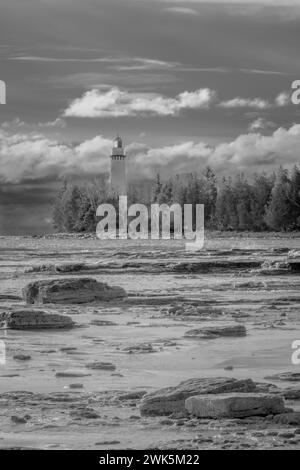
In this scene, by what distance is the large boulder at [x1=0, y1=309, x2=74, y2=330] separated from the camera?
54.9 ft

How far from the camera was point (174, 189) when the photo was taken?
16825cm

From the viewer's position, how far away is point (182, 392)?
9.61 metres

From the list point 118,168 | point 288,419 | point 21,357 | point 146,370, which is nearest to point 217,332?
point 146,370

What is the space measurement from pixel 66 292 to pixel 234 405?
46.4ft

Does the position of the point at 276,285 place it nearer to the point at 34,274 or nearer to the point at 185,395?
the point at 34,274

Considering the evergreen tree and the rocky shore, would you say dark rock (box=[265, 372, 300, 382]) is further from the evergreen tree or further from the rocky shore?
the evergreen tree

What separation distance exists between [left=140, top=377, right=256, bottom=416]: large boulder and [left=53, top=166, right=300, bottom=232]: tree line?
124 metres

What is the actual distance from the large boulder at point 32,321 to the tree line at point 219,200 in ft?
386

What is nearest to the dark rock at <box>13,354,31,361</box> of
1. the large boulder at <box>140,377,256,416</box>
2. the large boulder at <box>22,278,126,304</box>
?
the large boulder at <box>140,377,256,416</box>

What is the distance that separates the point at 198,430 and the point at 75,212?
175 metres

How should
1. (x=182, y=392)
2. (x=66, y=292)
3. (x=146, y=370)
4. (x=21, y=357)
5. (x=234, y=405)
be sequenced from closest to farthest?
(x=234, y=405) < (x=182, y=392) < (x=146, y=370) < (x=21, y=357) < (x=66, y=292)

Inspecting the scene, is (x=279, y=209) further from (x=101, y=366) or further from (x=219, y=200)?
(x=101, y=366)

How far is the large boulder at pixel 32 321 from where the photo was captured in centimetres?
1672

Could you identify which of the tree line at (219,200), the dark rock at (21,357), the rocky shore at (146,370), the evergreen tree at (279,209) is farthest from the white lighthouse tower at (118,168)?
the dark rock at (21,357)
